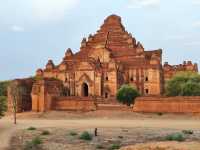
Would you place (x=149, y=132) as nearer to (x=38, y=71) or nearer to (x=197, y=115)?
(x=197, y=115)

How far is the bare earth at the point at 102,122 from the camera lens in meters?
40.9

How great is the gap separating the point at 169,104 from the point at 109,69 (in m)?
18.9

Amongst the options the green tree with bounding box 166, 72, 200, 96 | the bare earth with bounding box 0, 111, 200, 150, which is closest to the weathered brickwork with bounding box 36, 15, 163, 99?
the green tree with bounding box 166, 72, 200, 96

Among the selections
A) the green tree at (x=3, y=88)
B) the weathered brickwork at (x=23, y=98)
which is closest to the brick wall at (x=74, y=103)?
the weathered brickwork at (x=23, y=98)

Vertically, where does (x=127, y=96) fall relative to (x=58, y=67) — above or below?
below

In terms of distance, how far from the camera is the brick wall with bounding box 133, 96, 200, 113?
51.8 m

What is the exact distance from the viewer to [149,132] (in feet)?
125

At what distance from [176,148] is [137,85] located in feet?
168

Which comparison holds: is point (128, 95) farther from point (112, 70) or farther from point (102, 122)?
point (102, 122)

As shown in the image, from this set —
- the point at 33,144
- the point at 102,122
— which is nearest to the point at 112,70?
the point at 102,122

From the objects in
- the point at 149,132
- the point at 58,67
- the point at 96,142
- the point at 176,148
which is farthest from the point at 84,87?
the point at 176,148

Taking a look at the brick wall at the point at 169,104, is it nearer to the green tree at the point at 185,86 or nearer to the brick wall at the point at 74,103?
the brick wall at the point at 74,103

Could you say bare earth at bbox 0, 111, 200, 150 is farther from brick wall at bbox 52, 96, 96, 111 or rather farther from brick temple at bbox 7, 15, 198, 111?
brick temple at bbox 7, 15, 198, 111

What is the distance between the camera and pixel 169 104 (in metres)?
52.9
